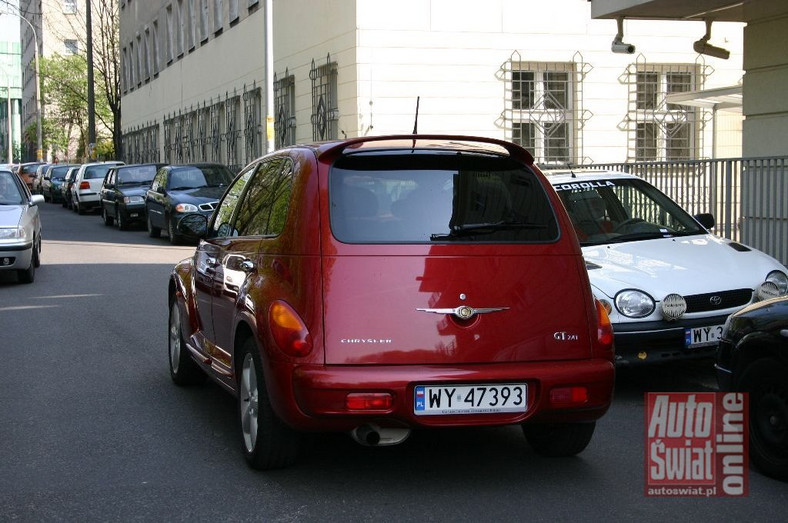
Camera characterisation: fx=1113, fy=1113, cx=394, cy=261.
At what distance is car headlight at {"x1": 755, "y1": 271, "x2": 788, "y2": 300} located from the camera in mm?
7594

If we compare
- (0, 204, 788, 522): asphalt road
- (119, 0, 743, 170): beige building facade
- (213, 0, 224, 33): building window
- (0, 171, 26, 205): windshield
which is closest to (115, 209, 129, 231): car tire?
(119, 0, 743, 170): beige building facade

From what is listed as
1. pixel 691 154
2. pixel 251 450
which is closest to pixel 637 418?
pixel 251 450

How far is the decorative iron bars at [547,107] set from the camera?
23375mm

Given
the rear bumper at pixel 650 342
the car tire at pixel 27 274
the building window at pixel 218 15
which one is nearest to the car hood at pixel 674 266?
the rear bumper at pixel 650 342

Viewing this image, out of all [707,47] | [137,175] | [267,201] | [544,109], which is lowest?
[267,201]

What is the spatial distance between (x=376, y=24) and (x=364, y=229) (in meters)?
17.6

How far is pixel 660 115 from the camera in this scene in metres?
24.1

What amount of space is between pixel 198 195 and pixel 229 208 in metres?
15.9

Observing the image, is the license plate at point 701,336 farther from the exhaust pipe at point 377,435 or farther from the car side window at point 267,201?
the car side window at point 267,201

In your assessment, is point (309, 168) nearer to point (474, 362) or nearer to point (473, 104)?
point (474, 362)

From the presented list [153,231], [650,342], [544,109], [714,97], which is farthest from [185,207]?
[650,342]

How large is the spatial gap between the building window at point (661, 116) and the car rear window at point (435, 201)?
19.1 metres

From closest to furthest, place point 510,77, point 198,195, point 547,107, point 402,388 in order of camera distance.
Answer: point 402,388 < point 198,195 < point 510,77 < point 547,107

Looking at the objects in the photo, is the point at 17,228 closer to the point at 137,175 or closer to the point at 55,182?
the point at 137,175
